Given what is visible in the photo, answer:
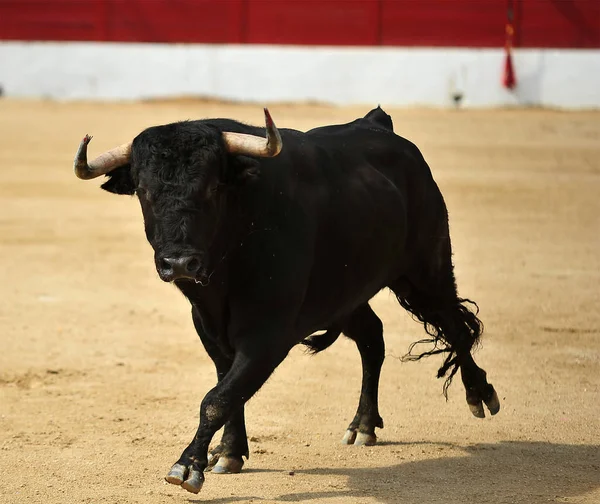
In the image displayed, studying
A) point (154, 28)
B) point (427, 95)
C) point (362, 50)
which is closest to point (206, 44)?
point (154, 28)

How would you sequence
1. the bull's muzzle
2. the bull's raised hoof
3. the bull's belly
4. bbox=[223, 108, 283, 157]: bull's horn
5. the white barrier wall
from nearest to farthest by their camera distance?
1. the bull's muzzle
2. bbox=[223, 108, 283, 157]: bull's horn
3. the bull's belly
4. the bull's raised hoof
5. the white barrier wall

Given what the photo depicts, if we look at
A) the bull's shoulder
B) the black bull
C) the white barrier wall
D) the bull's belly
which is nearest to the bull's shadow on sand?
the black bull

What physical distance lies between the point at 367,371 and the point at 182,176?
4.86ft

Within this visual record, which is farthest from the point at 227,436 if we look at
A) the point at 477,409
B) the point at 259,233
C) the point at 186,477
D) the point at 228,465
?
the point at 477,409

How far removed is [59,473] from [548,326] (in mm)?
3332

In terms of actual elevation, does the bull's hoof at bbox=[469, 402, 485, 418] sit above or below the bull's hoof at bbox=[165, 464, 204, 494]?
below

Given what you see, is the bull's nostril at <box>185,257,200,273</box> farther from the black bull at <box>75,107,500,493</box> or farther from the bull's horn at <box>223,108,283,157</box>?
the bull's horn at <box>223,108,283,157</box>

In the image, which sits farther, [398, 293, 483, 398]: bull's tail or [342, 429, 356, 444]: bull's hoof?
[398, 293, 483, 398]: bull's tail

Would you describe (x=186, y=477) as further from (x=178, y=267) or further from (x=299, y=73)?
(x=299, y=73)

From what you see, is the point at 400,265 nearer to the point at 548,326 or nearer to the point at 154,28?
the point at 548,326

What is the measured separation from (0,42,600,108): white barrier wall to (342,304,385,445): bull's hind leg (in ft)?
35.4

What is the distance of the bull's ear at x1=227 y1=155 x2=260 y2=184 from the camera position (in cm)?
379

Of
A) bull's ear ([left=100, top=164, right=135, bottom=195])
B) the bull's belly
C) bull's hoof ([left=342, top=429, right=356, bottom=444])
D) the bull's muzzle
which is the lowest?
bull's hoof ([left=342, top=429, right=356, bottom=444])

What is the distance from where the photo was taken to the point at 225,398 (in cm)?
376
